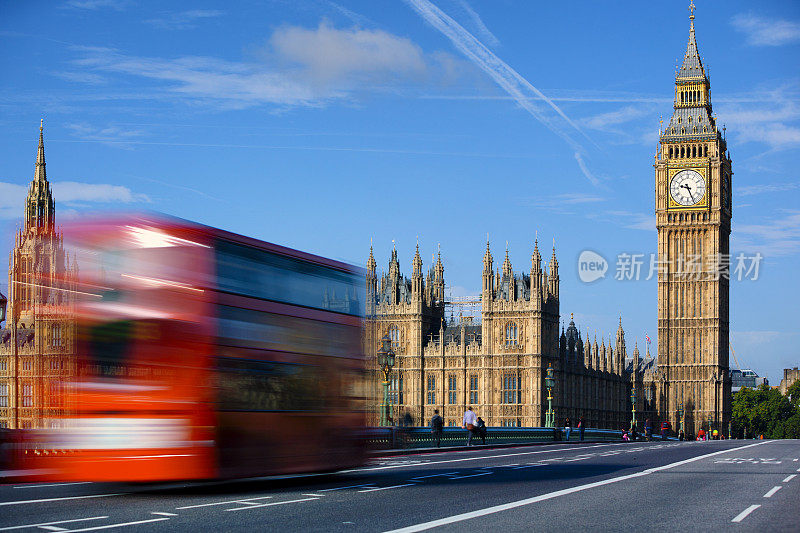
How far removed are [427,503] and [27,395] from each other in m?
47.3

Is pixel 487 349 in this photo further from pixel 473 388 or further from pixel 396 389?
pixel 396 389

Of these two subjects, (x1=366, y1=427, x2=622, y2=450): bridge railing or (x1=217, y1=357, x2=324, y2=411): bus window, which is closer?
(x1=217, y1=357, x2=324, y2=411): bus window

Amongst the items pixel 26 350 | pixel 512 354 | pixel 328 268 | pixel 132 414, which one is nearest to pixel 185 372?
pixel 132 414

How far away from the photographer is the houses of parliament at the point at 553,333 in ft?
253

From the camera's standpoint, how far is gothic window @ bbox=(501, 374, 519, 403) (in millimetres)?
80250

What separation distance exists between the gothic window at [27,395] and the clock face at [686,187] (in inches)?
2704

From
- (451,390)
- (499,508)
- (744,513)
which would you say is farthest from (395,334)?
(744,513)

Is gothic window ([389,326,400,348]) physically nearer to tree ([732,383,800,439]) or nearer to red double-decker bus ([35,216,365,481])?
red double-decker bus ([35,216,365,481])

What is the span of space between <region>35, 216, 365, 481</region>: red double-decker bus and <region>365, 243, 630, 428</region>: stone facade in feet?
211

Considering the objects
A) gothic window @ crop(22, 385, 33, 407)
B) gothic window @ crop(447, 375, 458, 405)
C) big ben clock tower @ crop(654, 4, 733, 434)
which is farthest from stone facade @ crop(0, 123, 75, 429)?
big ben clock tower @ crop(654, 4, 733, 434)

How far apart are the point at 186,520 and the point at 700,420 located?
97.8 meters

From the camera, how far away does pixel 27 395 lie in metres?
57.0

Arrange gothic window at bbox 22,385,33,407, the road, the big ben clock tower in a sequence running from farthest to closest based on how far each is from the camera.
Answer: the big ben clock tower
gothic window at bbox 22,385,33,407
the road

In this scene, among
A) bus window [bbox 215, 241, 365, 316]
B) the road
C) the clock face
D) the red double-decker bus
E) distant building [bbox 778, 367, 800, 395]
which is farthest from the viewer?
distant building [bbox 778, 367, 800, 395]
